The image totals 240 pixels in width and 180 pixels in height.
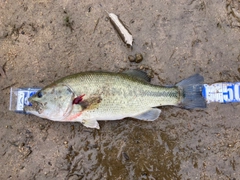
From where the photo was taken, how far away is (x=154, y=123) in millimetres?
4016

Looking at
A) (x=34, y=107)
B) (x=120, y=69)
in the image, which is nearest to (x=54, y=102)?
(x=34, y=107)

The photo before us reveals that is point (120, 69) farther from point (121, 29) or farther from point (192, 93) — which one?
point (192, 93)

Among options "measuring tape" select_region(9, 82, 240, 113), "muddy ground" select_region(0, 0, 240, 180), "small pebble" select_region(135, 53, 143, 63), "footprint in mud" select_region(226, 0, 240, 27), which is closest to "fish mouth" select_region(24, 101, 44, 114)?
"measuring tape" select_region(9, 82, 240, 113)

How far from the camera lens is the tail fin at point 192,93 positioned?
3.79 metres

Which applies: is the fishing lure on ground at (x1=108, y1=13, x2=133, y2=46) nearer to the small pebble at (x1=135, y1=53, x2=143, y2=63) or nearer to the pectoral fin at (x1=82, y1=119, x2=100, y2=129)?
the small pebble at (x1=135, y1=53, x2=143, y2=63)

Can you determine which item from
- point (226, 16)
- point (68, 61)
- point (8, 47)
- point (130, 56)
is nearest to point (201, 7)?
point (226, 16)

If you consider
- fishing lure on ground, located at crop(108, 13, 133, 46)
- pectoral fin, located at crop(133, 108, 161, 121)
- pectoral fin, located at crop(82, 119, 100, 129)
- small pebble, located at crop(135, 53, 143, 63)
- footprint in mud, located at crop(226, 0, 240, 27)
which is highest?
footprint in mud, located at crop(226, 0, 240, 27)

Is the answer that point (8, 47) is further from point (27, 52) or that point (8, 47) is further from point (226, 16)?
point (226, 16)

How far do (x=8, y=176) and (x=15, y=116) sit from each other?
33.5 inches

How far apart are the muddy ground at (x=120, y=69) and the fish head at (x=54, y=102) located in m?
0.44

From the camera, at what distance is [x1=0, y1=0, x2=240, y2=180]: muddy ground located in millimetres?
3969

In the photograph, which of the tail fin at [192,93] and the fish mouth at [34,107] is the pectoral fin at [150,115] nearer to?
the tail fin at [192,93]

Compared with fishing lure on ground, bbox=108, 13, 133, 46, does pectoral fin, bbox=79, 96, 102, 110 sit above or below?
below

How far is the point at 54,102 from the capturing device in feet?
11.9
